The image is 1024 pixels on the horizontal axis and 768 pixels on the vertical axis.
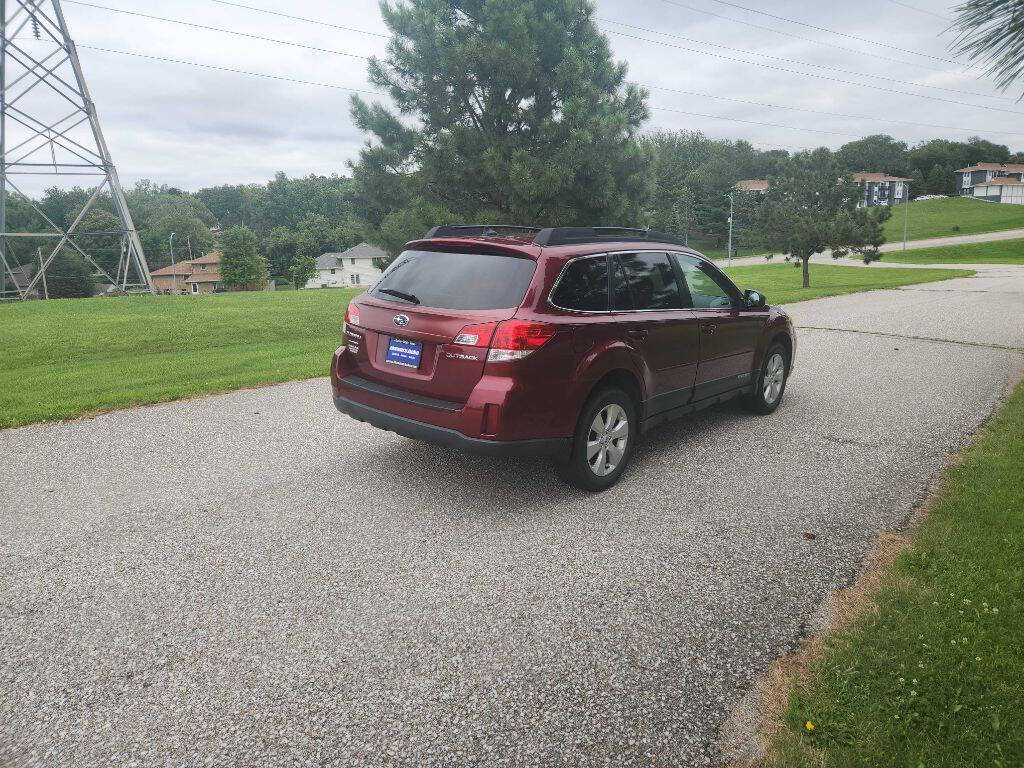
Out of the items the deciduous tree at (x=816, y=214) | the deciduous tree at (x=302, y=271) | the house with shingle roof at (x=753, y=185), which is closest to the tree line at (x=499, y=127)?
the deciduous tree at (x=816, y=214)

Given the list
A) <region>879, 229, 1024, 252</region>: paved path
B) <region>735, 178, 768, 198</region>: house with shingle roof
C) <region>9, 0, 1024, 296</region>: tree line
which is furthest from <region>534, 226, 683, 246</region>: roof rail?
<region>735, 178, 768, 198</region>: house with shingle roof

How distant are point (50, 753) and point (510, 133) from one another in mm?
16074

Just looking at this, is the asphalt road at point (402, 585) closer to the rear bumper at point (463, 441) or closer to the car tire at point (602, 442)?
the car tire at point (602, 442)

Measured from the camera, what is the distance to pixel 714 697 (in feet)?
8.05

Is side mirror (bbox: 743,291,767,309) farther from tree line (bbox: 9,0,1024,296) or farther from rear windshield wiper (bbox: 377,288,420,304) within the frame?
tree line (bbox: 9,0,1024,296)

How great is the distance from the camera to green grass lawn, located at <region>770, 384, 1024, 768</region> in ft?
6.97

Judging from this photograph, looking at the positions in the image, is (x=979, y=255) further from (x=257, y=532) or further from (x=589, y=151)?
(x=257, y=532)

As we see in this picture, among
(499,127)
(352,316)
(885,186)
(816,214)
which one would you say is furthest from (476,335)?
(885,186)

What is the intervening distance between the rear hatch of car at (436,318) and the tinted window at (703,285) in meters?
1.82

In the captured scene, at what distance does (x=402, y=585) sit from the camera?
127 inches

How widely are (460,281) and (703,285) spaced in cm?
235

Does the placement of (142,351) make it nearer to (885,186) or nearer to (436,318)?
(436,318)

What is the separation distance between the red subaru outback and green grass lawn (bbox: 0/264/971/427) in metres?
3.80

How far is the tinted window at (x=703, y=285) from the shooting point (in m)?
5.33
